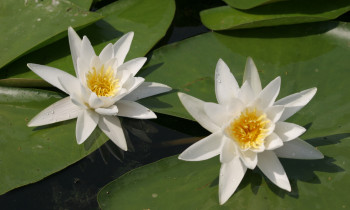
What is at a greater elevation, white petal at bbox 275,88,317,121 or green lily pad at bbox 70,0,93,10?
green lily pad at bbox 70,0,93,10

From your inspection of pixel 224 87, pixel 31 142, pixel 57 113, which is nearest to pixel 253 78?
pixel 224 87

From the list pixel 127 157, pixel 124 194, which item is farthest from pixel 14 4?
pixel 124 194

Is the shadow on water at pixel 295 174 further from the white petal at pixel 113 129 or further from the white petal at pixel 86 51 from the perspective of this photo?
the white petal at pixel 86 51

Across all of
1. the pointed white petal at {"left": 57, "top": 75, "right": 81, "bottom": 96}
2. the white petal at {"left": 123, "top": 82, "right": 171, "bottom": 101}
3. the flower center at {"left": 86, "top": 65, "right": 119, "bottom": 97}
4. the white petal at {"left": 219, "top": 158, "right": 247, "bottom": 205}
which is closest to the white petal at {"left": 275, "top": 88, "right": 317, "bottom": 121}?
the white petal at {"left": 219, "top": 158, "right": 247, "bottom": 205}

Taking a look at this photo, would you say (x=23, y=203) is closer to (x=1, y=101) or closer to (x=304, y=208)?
(x=1, y=101)

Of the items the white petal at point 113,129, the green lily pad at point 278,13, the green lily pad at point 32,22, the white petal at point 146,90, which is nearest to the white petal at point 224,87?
the white petal at point 146,90

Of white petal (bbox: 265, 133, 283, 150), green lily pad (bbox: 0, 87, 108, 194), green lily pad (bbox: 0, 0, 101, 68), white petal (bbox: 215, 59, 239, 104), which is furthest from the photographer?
green lily pad (bbox: 0, 0, 101, 68)

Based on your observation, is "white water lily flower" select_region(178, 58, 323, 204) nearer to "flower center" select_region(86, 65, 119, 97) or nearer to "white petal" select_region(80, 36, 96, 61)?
"flower center" select_region(86, 65, 119, 97)
